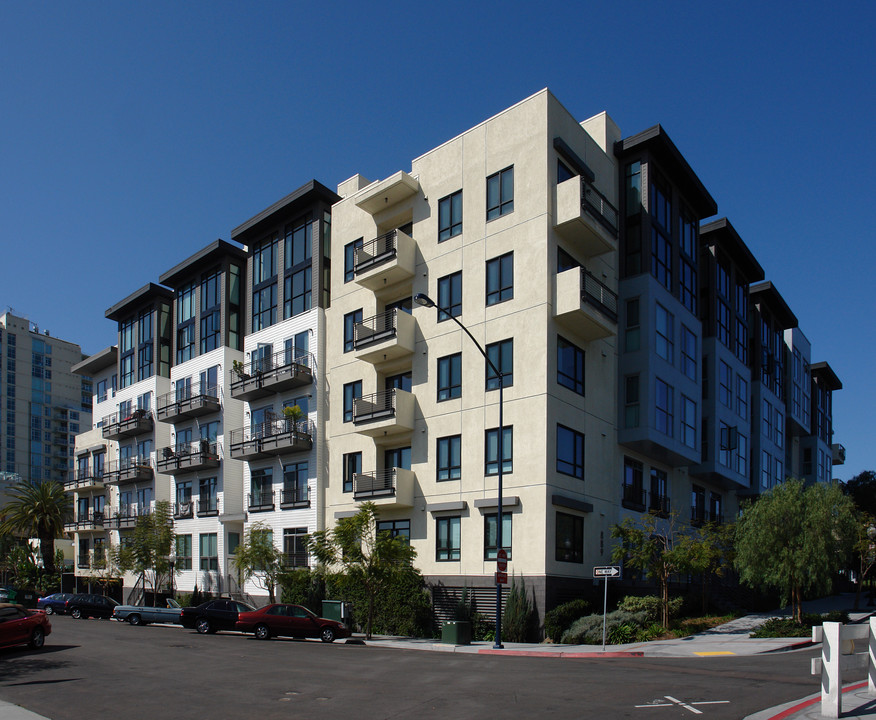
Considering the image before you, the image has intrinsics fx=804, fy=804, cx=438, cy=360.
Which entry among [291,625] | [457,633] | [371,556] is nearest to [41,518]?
[291,625]

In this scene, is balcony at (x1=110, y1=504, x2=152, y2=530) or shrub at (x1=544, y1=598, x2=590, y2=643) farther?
balcony at (x1=110, y1=504, x2=152, y2=530)

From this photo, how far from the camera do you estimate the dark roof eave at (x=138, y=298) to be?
195ft

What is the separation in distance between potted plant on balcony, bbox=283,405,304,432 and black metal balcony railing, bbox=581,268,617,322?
1729 cm

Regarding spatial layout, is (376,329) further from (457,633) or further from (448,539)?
(457,633)

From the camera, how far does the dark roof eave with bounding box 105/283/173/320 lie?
195 ft

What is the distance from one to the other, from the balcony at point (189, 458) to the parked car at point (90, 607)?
29.3ft

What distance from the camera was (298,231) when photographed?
47.3 m

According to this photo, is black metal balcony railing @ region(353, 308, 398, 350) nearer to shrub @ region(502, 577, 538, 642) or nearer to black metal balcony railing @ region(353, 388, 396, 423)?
black metal balcony railing @ region(353, 388, 396, 423)

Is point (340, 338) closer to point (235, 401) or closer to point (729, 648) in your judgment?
point (235, 401)

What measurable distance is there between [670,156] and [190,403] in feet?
105

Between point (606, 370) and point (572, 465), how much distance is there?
5.83m

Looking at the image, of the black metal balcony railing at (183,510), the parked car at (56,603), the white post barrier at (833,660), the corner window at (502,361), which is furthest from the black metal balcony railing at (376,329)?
the white post barrier at (833,660)

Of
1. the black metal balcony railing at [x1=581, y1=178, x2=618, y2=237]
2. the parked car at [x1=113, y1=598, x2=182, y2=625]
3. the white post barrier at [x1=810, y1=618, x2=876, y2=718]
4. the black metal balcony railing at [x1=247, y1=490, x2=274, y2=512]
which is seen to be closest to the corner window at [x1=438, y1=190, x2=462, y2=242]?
the black metal balcony railing at [x1=581, y1=178, x2=618, y2=237]

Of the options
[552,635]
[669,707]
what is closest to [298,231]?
[552,635]
